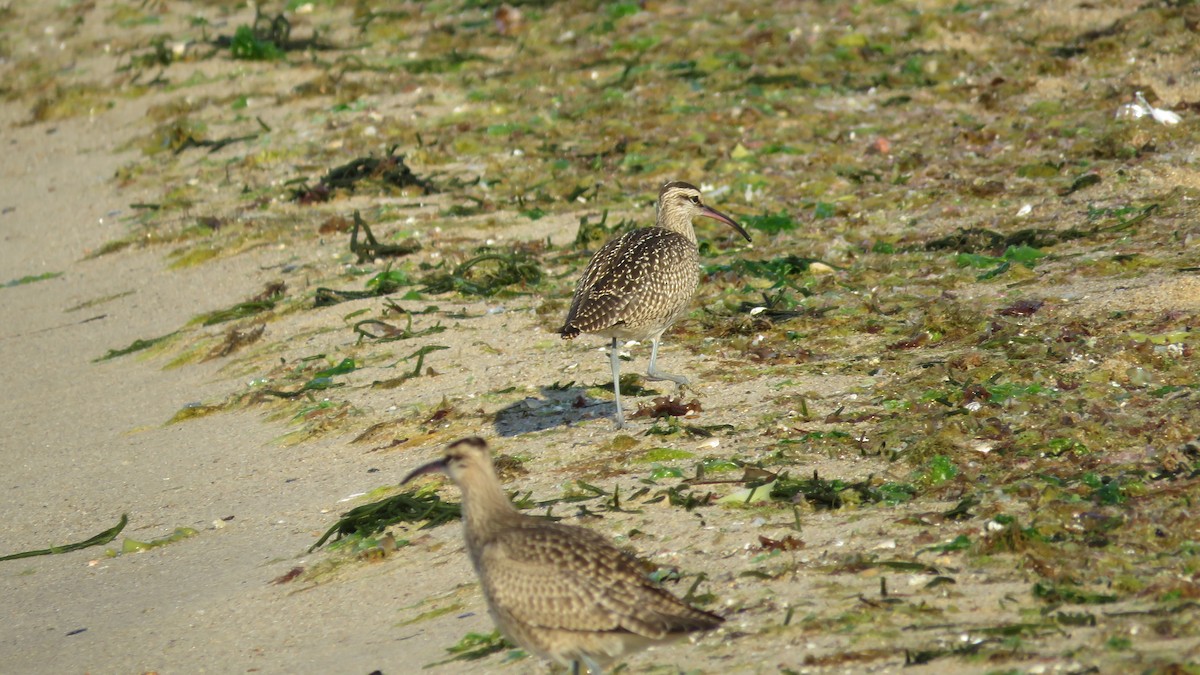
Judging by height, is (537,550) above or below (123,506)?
above

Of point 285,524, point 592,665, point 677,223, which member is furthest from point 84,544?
point 677,223

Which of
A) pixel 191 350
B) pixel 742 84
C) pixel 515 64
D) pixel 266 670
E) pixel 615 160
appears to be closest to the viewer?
pixel 266 670

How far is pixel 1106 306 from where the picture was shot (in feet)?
31.2

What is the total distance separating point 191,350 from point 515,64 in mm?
7449

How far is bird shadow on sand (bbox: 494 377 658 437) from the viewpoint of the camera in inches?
363

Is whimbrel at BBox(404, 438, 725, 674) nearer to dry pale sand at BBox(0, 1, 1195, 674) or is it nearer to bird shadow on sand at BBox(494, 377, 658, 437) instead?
dry pale sand at BBox(0, 1, 1195, 674)

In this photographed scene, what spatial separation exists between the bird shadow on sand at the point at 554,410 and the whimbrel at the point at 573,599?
3147 mm

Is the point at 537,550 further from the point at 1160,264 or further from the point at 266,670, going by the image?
the point at 1160,264

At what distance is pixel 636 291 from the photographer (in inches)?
353

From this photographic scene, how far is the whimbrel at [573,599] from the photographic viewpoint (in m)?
5.57

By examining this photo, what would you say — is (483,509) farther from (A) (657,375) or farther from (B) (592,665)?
(A) (657,375)

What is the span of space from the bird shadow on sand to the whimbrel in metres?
3.15

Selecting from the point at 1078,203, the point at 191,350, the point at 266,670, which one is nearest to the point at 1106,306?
the point at 1078,203

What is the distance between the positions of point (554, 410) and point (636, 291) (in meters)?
1.03
